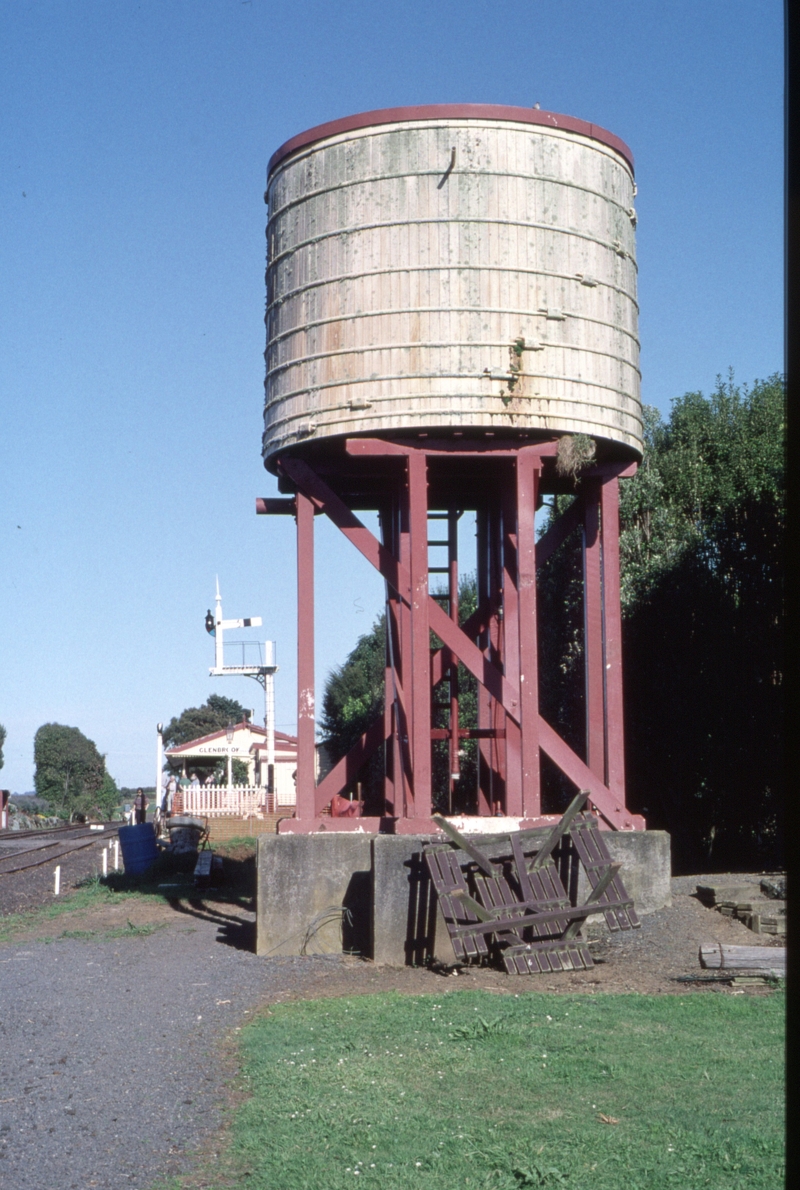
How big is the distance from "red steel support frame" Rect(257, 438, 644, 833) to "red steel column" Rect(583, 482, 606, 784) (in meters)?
0.02

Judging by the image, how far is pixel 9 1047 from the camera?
8.85m

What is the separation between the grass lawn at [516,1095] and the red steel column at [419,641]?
318 cm

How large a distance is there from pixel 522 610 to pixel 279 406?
3.71 meters

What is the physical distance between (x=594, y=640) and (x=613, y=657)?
825 mm

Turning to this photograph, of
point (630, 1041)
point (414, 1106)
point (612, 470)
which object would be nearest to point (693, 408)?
point (612, 470)

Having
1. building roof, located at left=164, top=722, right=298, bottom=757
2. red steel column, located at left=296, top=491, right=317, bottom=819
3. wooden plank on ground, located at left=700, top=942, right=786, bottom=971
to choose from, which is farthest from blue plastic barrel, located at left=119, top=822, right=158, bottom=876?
building roof, located at left=164, top=722, right=298, bottom=757

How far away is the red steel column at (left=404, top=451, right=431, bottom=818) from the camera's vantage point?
1291 centimetres

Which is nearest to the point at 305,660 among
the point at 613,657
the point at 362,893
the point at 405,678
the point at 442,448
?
the point at 405,678

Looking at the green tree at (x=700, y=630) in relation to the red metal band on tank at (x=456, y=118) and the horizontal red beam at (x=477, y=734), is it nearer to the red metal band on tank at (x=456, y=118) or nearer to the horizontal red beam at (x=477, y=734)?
the horizontal red beam at (x=477, y=734)

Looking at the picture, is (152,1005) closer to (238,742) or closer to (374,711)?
(374,711)

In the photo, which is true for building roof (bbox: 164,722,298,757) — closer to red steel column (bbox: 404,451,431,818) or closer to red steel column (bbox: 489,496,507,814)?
red steel column (bbox: 489,496,507,814)

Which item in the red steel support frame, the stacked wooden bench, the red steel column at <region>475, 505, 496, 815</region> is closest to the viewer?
the stacked wooden bench

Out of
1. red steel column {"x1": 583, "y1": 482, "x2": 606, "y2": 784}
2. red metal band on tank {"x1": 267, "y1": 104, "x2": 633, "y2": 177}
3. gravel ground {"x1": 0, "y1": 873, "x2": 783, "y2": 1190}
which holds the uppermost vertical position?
red metal band on tank {"x1": 267, "y1": 104, "x2": 633, "y2": 177}

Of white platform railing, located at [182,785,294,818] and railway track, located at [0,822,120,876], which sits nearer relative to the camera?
railway track, located at [0,822,120,876]
